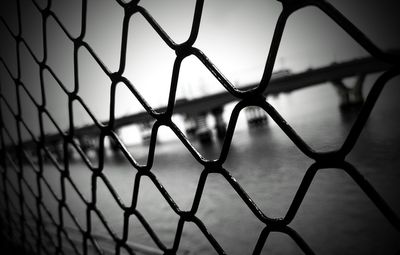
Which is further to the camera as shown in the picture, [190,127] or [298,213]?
[190,127]

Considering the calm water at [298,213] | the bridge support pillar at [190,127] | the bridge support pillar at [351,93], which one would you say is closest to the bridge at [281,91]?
the bridge support pillar at [351,93]

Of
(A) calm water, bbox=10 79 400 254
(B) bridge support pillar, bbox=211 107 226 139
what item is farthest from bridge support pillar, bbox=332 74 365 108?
(A) calm water, bbox=10 79 400 254

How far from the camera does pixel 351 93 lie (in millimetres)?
13156

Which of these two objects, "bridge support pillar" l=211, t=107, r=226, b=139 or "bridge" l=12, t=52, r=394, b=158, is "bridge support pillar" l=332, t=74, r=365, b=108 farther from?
"bridge support pillar" l=211, t=107, r=226, b=139

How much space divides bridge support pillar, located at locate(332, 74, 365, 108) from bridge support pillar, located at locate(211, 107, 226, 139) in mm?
6715

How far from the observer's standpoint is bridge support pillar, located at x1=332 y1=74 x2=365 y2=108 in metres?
12.4

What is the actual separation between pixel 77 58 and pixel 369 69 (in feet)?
37.5

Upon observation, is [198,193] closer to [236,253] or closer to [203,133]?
[236,253]

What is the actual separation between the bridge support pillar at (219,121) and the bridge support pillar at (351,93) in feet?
22.0

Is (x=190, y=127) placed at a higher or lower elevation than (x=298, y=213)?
higher

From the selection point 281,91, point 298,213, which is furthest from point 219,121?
point 298,213

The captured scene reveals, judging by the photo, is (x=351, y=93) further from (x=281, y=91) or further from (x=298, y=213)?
(x=298, y=213)

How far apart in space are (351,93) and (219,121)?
7.62 m

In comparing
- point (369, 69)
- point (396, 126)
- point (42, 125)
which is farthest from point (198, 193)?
point (369, 69)
